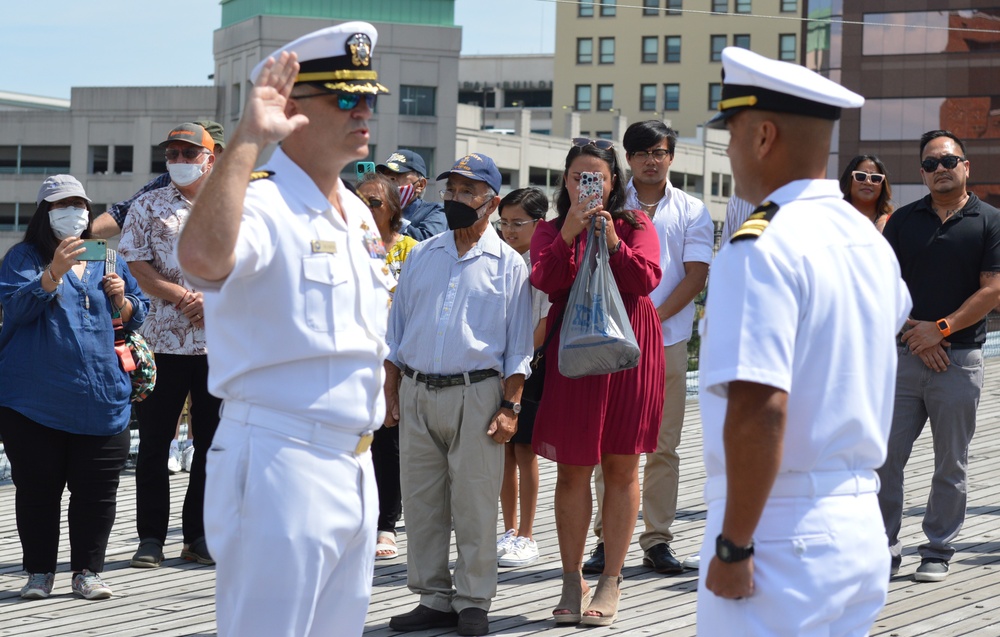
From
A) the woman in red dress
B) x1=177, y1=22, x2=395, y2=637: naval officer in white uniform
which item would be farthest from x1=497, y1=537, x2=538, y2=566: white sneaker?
x1=177, y1=22, x2=395, y2=637: naval officer in white uniform

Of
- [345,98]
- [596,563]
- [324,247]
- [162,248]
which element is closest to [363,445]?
[324,247]

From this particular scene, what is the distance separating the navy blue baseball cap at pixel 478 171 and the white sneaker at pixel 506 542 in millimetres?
2081

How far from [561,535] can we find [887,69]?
65945mm

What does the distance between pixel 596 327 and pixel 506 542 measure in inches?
74.7

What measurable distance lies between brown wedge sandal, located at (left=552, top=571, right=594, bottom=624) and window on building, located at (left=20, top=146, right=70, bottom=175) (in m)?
83.9

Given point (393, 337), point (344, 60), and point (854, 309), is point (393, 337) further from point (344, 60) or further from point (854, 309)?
point (854, 309)

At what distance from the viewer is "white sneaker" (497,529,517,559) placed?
7.50 metres

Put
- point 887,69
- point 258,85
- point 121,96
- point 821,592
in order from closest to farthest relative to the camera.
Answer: point 821,592 → point 258,85 → point 887,69 → point 121,96

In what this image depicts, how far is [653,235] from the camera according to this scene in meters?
6.49

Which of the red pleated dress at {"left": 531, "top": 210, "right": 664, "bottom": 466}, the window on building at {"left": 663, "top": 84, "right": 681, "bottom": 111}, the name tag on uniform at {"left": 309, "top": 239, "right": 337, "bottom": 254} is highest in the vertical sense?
the window on building at {"left": 663, "top": 84, "right": 681, "bottom": 111}

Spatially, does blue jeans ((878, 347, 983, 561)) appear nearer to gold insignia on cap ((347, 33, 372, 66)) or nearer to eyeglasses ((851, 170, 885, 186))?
eyeglasses ((851, 170, 885, 186))

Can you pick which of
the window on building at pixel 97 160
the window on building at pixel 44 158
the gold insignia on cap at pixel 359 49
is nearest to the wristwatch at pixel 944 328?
the gold insignia on cap at pixel 359 49

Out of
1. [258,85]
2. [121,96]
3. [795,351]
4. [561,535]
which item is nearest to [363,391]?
[258,85]

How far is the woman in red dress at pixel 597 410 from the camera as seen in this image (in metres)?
6.25
